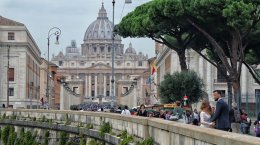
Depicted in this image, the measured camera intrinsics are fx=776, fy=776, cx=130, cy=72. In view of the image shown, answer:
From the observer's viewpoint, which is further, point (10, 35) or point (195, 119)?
point (10, 35)


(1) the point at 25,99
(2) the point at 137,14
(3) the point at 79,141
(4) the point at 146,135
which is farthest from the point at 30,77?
(4) the point at 146,135

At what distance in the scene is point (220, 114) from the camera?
15695 millimetres

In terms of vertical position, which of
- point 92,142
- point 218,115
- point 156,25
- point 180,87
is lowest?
point 92,142

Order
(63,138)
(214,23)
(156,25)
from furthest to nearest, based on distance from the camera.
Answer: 1. (156,25)
2. (214,23)
3. (63,138)

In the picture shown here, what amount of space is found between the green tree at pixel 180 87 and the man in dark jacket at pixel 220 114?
42.0 meters

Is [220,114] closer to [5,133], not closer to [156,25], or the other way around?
[5,133]

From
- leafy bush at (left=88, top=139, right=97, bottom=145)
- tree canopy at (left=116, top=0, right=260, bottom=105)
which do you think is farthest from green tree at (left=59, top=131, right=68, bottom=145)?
tree canopy at (left=116, top=0, right=260, bottom=105)

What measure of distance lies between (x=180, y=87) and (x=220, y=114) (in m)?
43.2

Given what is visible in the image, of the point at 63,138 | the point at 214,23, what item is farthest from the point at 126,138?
the point at 214,23

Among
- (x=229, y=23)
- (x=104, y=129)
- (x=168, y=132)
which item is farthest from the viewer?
(x=229, y=23)

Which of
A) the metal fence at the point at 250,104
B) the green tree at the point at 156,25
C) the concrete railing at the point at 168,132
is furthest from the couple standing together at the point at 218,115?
the metal fence at the point at 250,104

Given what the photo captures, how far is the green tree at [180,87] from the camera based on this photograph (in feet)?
192

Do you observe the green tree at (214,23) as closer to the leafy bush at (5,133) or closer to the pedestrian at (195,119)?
the pedestrian at (195,119)

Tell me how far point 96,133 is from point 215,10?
16353 millimetres
